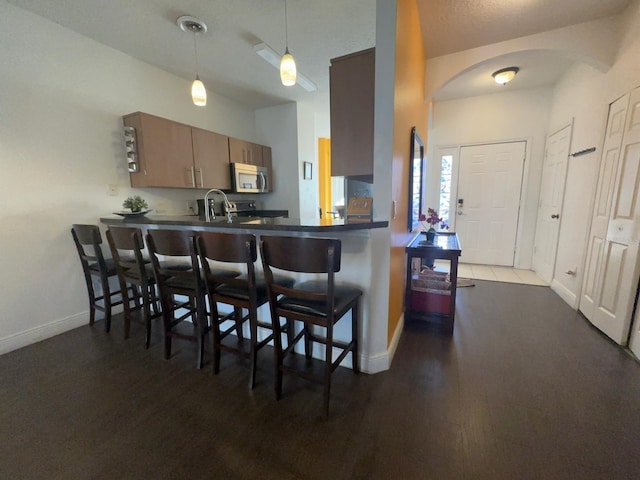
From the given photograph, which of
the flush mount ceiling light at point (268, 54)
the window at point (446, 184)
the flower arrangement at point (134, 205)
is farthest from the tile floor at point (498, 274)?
the flower arrangement at point (134, 205)

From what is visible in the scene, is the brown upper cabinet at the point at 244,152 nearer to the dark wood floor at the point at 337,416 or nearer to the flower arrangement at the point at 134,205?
the flower arrangement at the point at 134,205

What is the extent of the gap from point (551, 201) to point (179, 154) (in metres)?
4.96

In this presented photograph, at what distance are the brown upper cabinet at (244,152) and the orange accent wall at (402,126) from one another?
2539 mm

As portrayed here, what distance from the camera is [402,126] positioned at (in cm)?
192

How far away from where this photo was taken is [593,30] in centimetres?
229

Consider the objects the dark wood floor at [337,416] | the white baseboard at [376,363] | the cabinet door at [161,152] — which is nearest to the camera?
the dark wood floor at [337,416]

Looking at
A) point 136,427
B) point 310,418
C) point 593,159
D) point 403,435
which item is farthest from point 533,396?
point 593,159

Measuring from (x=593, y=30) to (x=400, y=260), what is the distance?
2696 mm

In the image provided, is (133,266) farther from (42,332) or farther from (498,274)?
(498,274)

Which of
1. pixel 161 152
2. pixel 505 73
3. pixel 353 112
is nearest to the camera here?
pixel 353 112

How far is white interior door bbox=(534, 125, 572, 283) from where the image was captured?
3318 millimetres

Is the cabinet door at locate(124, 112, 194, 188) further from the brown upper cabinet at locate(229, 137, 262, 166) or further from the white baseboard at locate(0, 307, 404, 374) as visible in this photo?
the white baseboard at locate(0, 307, 404, 374)

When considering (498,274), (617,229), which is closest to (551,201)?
(498,274)

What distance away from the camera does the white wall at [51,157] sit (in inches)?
81.0
